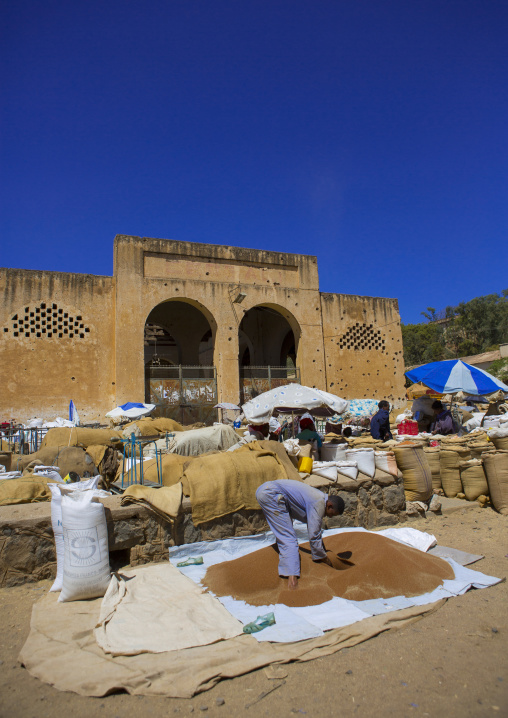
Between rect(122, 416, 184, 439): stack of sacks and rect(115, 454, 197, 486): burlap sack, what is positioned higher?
rect(122, 416, 184, 439): stack of sacks

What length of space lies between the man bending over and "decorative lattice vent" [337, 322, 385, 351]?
575 inches

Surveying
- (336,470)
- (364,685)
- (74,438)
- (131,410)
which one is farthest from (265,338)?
(364,685)

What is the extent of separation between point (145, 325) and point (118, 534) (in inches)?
506

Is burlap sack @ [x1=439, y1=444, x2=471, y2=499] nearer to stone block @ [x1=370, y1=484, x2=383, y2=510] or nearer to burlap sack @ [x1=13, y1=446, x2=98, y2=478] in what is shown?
stone block @ [x1=370, y1=484, x2=383, y2=510]

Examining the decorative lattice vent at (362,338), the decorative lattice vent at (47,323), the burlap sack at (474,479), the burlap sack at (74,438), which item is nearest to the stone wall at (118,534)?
the burlap sack at (474,479)

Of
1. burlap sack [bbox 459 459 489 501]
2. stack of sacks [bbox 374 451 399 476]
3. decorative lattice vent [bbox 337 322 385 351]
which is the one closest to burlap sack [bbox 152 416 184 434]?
stack of sacks [bbox 374 451 399 476]

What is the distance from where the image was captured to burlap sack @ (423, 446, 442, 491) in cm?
773

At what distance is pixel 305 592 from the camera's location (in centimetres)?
397

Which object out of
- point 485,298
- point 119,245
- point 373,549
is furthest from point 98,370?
point 485,298

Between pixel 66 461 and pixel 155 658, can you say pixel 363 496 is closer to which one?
pixel 155 658

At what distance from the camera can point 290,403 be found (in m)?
8.35

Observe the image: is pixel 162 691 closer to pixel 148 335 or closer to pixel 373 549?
pixel 373 549

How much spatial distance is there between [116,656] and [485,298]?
153 feet

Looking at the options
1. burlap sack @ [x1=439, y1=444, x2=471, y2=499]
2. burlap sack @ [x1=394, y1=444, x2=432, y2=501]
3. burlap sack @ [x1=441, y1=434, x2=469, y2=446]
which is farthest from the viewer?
burlap sack @ [x1=441, y1=434, x2=469, y2=446]
